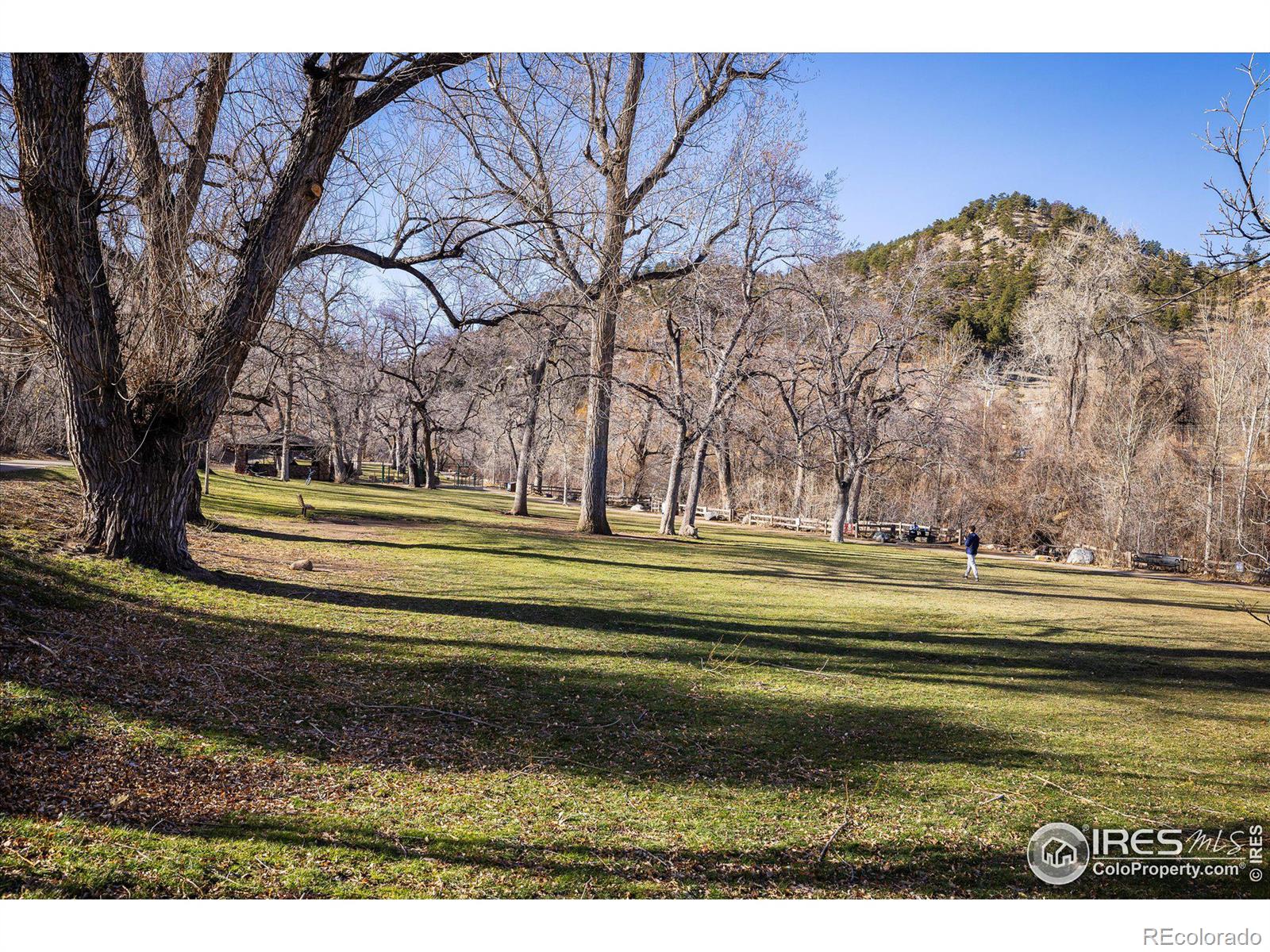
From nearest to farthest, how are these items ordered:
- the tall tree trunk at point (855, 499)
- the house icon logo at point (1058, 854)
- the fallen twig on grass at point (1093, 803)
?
the house icon logo at point (1058, 854), the fallen twig on grass at point (1093, 803), the tall tree trunk at point (855, 499)

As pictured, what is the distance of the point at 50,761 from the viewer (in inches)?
178

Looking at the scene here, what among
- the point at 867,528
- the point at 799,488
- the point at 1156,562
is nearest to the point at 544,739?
the point at 1156,562

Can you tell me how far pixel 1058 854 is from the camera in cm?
483

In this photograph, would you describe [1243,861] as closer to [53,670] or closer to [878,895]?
[878,895]

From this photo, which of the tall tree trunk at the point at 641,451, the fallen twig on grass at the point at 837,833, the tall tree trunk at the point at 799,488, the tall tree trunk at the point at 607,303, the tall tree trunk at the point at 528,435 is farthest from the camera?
the tall tree trunk at the point at 641,451

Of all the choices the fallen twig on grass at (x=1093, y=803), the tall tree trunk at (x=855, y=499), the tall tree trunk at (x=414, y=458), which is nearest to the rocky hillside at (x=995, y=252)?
the tall tree trunk at (x=855, y=499)

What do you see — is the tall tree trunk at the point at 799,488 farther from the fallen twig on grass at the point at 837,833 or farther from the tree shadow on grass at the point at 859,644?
the fallen twig on grass at the point at 837,833

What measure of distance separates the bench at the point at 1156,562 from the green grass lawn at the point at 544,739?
25.1m

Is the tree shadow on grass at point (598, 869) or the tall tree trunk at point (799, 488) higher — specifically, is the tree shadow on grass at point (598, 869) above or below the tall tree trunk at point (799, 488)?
below

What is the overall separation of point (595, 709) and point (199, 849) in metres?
3.59

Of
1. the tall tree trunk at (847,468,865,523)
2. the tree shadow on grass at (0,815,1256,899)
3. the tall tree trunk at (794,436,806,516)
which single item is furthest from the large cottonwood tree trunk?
the tall tree trunk at (794,436,806,516)

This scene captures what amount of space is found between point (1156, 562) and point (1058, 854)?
37059 mm

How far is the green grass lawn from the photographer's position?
404 centimetres

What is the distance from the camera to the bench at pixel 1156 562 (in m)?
35.0
